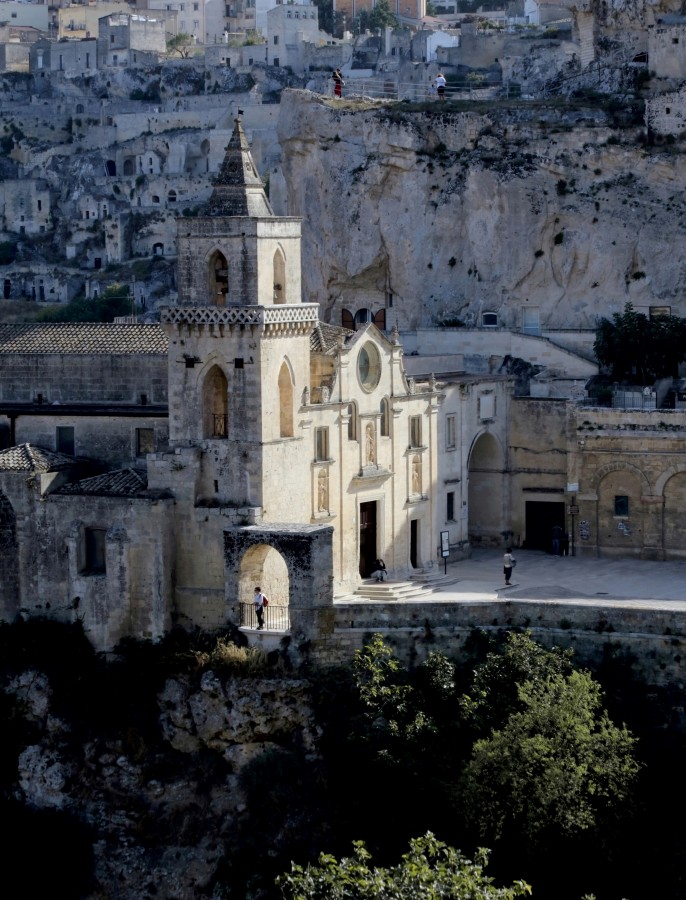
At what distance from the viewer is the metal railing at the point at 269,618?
44.2 meters

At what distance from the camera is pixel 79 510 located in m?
45.5

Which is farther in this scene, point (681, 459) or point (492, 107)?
point (492, 107)

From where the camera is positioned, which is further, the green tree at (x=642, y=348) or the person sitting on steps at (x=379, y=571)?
the green tree at (x=642, y=348)

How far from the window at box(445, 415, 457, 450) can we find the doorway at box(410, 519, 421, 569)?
2.33m

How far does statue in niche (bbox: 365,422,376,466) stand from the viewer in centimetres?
4803

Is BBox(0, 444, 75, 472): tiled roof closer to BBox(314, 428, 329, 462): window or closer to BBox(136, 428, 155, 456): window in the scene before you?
BBox(136, 428, 155, 456): window

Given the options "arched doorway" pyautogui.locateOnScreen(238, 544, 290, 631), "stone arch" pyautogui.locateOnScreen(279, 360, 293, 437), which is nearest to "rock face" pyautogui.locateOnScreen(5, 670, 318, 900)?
"arched doorway" pyautogui.locateOnScreen(238, 544, 290, 631)

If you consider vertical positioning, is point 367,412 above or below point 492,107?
below

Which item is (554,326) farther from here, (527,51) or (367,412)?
(527,51)

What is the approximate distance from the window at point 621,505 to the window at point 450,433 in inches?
162

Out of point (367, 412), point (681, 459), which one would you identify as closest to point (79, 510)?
point (367, 412)

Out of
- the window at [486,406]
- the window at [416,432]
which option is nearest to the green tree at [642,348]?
the window at [486,406]

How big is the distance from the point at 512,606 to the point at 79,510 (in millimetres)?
9253

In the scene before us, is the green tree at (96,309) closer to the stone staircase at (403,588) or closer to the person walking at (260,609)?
the stone staircase at (403,588)
